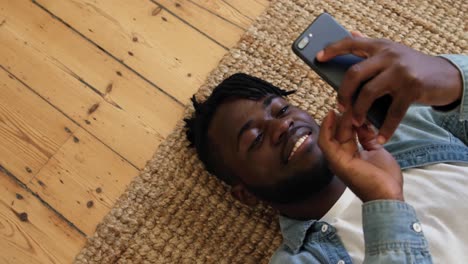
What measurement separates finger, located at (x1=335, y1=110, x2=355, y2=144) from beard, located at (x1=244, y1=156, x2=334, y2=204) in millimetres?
99

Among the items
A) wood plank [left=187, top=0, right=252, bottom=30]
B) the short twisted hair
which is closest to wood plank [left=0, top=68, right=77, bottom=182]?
the short twisted hair

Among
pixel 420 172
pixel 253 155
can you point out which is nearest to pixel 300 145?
pixel 253 155

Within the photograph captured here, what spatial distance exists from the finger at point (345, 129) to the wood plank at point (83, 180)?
1.54ft

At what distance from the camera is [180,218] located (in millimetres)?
932

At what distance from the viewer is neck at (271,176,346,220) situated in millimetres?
798

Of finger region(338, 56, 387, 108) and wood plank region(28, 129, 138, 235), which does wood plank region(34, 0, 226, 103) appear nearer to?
wood plank region(28, 129, 138, 235)

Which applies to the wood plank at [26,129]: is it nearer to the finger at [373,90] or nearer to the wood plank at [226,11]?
the wood plank at [226,11]

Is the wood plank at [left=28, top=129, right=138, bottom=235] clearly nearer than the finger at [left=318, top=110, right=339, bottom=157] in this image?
No

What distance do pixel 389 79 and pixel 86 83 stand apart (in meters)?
0.69

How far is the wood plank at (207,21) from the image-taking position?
42.5 inches

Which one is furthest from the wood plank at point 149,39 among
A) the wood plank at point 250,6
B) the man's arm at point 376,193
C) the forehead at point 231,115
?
the man's arm at point 376,193

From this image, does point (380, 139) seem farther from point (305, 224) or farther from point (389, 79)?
point (305, 224)

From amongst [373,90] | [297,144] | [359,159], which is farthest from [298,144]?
[373,90]

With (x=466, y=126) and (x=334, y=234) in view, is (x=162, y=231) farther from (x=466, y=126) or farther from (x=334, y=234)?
(x=466, y=126)
